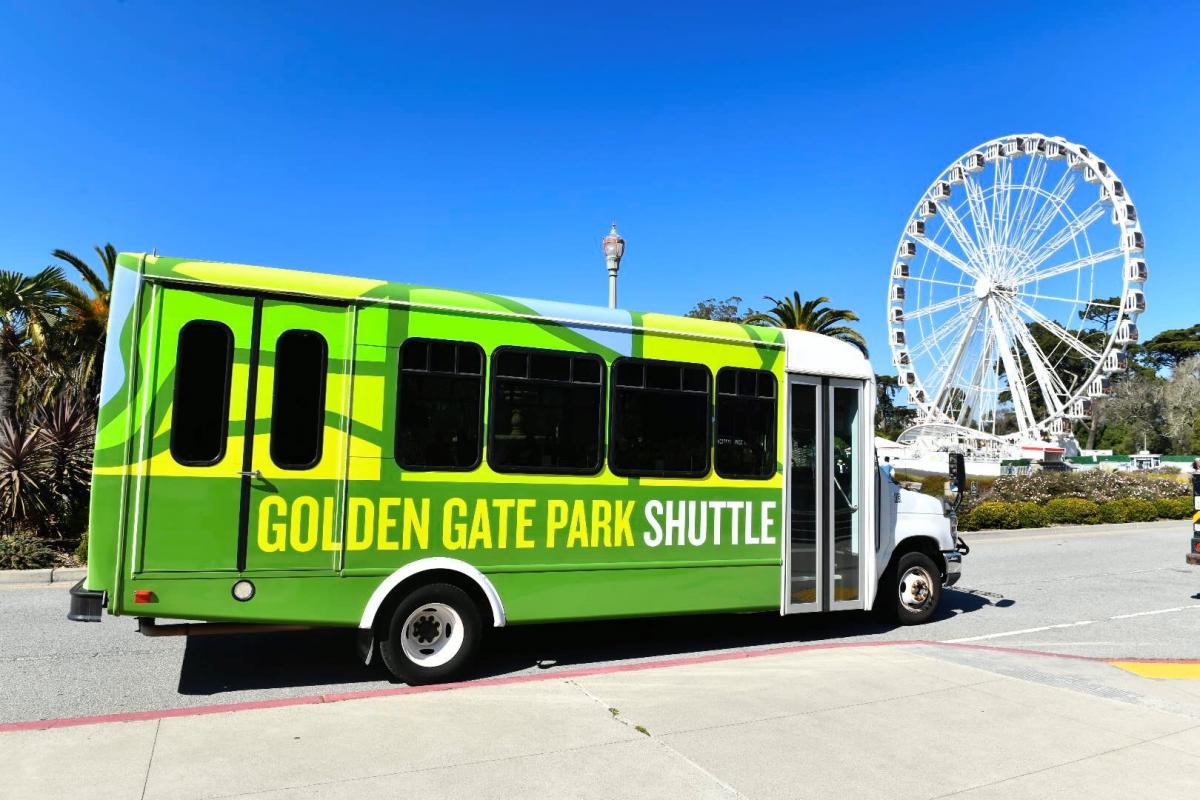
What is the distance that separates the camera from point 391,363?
20.1 feet

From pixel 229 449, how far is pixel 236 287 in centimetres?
108

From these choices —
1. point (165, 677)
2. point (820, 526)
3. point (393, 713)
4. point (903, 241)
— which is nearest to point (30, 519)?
point (165, 677)

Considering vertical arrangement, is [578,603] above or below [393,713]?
above

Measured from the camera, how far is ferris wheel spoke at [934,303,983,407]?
4734cm

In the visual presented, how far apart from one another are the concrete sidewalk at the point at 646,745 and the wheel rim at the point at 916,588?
2229mm

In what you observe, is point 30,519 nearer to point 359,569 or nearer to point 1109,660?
point 359,569

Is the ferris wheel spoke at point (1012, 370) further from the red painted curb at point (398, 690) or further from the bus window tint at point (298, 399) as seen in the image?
the bus window tint at point (298, 399)

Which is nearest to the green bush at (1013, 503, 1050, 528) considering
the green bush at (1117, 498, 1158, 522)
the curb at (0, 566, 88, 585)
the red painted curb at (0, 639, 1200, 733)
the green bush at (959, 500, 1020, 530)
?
the green bush at (959, 500, 1020, 530)

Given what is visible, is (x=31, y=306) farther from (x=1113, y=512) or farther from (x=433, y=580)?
(x=1113, y=512)

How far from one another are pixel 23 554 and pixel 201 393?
7.25 meters

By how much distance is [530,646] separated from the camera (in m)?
7.59

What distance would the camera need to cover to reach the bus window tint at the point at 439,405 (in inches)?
242

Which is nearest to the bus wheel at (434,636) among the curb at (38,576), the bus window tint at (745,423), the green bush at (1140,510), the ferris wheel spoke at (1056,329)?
the bus window tint at (745,423)

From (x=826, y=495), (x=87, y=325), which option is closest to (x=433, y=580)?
(x=826, y=495)
